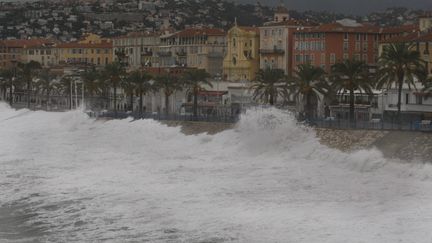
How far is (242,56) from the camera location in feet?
366

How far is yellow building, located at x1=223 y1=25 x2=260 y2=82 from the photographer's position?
11069cm

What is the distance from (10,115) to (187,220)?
7351 cm

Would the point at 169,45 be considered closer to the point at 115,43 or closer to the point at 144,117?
the point at 115,43

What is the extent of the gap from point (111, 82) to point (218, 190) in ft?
192

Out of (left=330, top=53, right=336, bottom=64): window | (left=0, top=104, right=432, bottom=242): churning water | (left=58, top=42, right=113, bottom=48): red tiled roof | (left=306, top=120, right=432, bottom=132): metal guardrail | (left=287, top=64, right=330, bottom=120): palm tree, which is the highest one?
(left=58, top=42, right=113, bottom=48): red tiled roof

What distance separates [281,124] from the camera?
59.1 meters

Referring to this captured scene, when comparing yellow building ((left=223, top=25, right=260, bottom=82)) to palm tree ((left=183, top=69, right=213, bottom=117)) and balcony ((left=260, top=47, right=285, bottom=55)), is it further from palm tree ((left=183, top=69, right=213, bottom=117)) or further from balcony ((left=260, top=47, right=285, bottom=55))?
palm tree ((left=183, top=69, right=213, bottom=117))

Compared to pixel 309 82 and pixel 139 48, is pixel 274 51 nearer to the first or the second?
pixel 309 82

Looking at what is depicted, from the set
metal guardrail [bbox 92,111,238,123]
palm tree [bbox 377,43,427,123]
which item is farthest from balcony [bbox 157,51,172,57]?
palm tree [bbox 377,43,427,123]

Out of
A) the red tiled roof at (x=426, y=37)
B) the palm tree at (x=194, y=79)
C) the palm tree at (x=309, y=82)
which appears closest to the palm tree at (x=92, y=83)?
the palm tree at (x=194, y=79)

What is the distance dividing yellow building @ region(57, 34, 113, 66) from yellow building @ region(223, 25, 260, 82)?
55.7 m

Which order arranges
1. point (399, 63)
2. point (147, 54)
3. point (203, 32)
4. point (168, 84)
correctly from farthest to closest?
point (147, 54) → point (203, 32) → point (168, 84) → point (399, 63)

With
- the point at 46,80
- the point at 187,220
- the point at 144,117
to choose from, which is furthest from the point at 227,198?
the point at 46,80

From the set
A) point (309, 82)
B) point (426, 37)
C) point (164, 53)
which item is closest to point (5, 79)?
point (164, 53)
